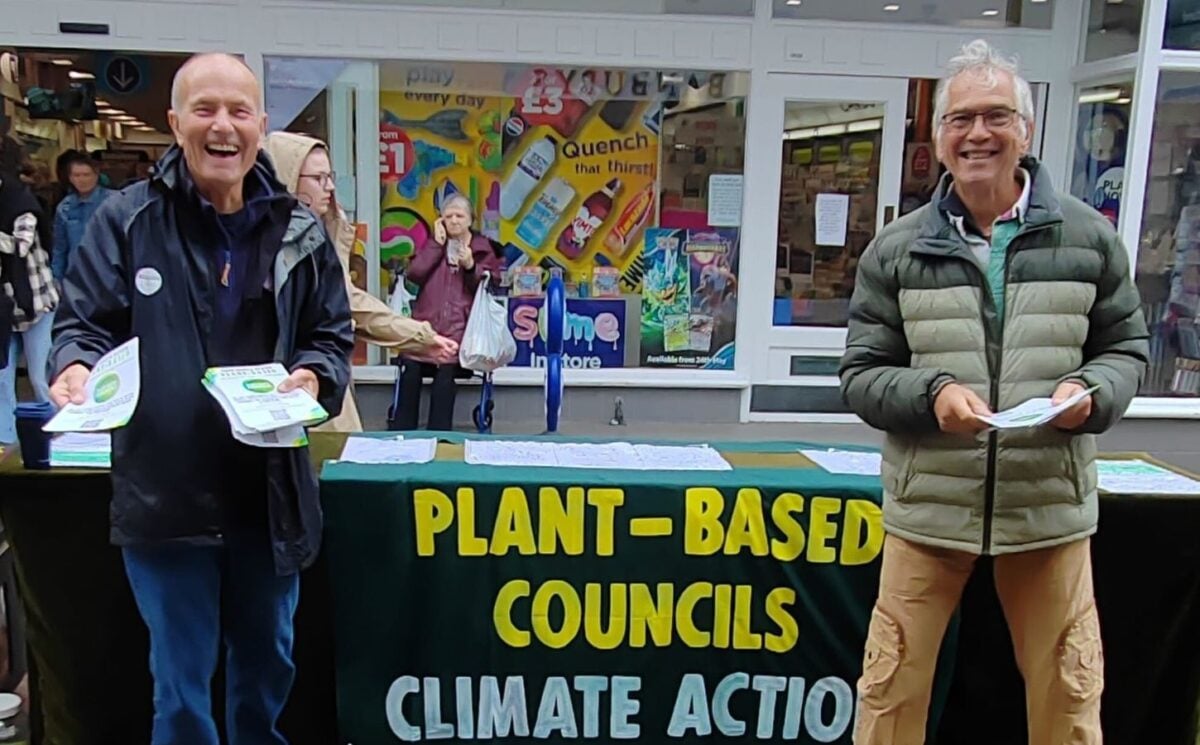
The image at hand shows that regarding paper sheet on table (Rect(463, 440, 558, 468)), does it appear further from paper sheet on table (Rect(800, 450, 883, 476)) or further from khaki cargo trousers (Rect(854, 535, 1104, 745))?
khaki cargo trousers (Rect(854, 535, 1104, 745))

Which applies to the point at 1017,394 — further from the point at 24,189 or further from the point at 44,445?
the point at 24,189

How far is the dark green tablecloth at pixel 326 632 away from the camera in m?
2.69

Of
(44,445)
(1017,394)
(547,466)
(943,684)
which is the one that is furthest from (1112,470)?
(44,445)

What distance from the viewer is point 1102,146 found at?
23.6 feet

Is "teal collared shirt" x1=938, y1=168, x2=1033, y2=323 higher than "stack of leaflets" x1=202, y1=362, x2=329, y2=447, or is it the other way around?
"teal collared shirt" x1=938, y1=168, x2=1033, y2=323

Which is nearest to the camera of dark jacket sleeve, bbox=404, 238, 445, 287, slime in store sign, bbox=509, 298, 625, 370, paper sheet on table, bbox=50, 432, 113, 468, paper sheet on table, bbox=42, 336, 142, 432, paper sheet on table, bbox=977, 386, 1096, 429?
paper sheet on table, bbox=42, 336, 142, 432

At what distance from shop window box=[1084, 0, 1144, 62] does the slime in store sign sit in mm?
3718

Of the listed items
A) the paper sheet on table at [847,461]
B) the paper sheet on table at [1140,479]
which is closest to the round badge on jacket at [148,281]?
the paper sheet on table at [847,461]

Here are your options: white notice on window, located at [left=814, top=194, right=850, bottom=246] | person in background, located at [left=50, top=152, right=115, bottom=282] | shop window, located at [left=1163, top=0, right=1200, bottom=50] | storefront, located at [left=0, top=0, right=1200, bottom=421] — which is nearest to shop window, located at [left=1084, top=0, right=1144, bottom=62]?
storefront, located at [left=0, top=0, right=1200, bottom=421]

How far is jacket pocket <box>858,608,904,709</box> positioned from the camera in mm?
2426

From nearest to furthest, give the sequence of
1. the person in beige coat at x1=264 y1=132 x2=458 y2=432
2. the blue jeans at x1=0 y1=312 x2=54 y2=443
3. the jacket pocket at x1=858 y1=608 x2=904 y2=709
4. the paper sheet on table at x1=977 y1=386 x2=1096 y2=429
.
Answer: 1. the paper sheet on table at x1=977 y1=386 x2=1096 y2=429
2. the jacket pocket at x1=858 y1=608 x2=904 y2=709
3. the person in beige coat at x1=264 y1=132 x2=458 y2=432
4. the blue jeans at x1=0 y1=312 x2=54 y2=443

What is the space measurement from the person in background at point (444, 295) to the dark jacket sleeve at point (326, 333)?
396 cm

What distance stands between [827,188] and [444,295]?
289cm

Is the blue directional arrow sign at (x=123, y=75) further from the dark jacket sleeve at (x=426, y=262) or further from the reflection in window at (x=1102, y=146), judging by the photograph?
the reflection in window at (x=1102, y=146)
